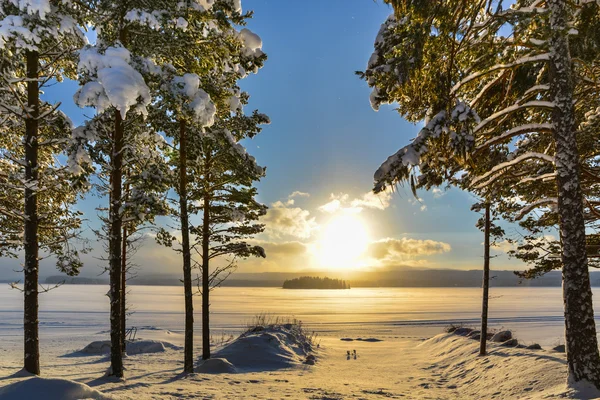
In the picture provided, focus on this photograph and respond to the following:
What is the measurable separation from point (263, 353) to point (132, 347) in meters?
7.81

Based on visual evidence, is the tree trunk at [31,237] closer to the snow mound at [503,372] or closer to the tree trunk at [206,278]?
the tree trunk at [206,278]

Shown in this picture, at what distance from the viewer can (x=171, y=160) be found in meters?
17.0

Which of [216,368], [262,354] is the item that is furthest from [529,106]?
[262,354]

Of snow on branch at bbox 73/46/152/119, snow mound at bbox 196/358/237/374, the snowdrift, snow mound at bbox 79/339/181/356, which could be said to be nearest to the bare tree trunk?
snow on branch at bbox 73/46/152/119

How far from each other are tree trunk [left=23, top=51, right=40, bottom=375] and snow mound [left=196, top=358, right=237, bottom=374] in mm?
5072

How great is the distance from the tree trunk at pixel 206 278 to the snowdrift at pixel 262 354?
657mm

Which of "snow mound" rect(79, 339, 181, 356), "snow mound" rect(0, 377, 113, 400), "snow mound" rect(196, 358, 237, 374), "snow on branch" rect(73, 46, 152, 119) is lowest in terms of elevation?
"snow mound" rect(79, 339, 181, 356)

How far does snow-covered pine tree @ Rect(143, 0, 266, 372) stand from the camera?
10.3 metres

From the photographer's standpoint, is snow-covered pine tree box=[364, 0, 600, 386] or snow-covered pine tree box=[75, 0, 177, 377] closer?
snow-covered pine tree box=[364, 0, 600, 386]

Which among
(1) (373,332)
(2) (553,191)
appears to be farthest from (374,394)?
(1) (373,332)

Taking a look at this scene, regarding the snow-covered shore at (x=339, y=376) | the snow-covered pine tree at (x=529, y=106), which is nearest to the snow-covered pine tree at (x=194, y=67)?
the snow-covered shore at (x=339, y=376)

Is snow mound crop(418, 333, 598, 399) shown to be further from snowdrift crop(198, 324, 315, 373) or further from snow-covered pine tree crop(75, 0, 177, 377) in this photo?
snow-covered pine tree crop(75, 0, 177, 377)

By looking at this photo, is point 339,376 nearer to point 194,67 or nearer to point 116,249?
point 116,249

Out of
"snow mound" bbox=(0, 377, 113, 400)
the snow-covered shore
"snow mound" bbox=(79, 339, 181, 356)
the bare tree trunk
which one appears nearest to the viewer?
"snow mound" bbox=(0, 377, 113, 400)
